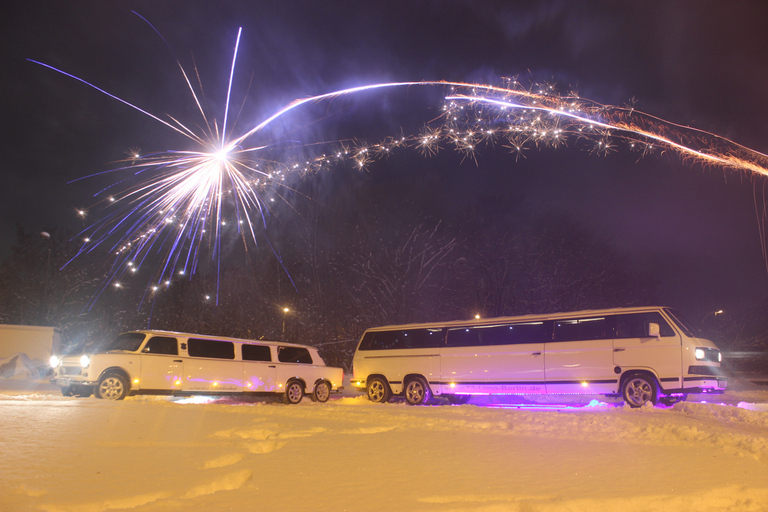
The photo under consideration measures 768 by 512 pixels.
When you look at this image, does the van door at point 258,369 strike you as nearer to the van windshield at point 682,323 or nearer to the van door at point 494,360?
the van door at point 494,360

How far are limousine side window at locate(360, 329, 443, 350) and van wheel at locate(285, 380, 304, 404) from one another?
7.09ft

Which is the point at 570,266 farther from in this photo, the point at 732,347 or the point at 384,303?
the point at 732,347

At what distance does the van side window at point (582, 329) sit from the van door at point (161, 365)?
30.2 ft

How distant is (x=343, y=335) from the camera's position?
99.9ft

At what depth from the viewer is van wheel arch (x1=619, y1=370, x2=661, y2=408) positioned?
11.1m

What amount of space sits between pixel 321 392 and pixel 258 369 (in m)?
2.38

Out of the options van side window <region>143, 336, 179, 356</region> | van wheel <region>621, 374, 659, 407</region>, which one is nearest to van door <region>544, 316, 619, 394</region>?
van wheel <region>621, 374, 659, 407</region>

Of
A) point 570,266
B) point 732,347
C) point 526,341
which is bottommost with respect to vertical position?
point 732,347

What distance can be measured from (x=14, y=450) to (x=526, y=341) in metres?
10.4

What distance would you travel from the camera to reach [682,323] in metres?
11.2

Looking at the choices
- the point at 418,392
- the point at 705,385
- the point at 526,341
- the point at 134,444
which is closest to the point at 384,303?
the point at 418,392

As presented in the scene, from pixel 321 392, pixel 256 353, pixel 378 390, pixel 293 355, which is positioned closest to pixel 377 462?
pixel 256 353

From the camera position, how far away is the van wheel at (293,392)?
14500 millimetres

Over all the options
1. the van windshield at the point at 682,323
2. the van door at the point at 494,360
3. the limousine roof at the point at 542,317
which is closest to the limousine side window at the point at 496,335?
the van door at the point at 494,360
